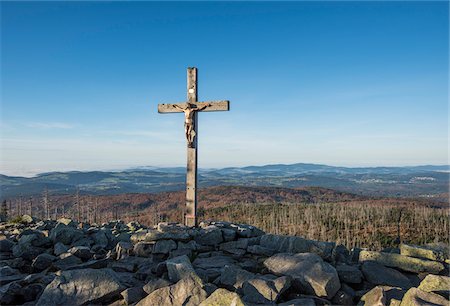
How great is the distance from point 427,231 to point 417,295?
220ft

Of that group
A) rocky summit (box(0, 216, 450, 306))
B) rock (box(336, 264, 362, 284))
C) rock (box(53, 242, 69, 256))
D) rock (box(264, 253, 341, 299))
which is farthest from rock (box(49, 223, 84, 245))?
rock (box(336, 264, 362, 284))

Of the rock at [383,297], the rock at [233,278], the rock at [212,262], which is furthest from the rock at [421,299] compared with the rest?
the rock at [212,262]

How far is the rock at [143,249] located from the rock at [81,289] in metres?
2.48

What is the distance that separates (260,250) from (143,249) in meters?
3.28

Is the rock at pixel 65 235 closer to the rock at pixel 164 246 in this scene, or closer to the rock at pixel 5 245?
the rock at pixel 5 245

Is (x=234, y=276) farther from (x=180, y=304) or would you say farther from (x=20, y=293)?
(x=20, y=293)

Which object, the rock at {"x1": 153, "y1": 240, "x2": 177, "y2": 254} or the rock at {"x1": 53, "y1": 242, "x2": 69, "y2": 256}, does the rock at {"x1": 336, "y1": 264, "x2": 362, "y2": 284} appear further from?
the rock at {"x1": 53, "y1": 242, "x2": 69, "y2": 256}

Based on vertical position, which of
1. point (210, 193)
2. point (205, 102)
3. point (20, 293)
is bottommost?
point (210, 193)

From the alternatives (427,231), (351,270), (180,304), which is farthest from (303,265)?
(427,231)

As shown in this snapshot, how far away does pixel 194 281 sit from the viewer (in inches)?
229

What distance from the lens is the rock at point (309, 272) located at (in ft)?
19.5

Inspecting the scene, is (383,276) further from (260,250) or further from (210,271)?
(210,271)

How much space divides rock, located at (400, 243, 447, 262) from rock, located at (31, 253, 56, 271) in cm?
947

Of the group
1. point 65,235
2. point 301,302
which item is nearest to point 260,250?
point 301,302
